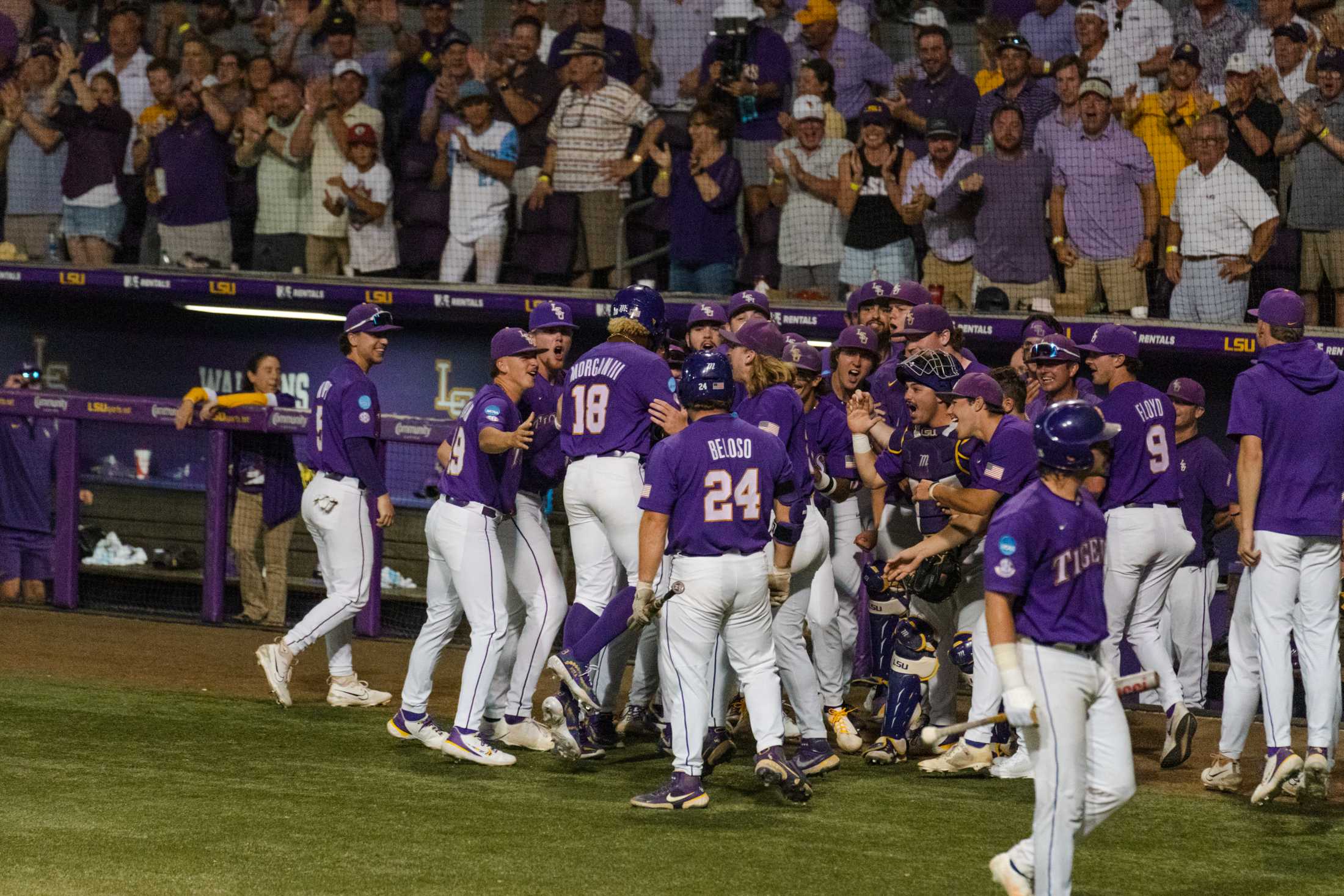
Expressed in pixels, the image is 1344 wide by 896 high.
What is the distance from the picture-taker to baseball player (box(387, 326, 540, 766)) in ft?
21.1

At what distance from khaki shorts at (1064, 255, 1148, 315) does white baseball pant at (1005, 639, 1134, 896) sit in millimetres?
5533

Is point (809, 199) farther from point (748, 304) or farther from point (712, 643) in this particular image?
point (712, 643)

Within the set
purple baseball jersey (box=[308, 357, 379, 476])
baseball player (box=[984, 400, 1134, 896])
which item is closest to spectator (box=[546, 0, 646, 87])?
purple baseball jersey (box=[308, 357, 379, 476])

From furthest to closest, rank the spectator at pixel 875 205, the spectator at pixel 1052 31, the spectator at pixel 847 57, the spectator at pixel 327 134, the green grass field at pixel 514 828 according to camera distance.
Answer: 1. the spectator at pixel 327 134
2. the spectator at pixel 847 57
3. the spectator at pixel 1052 31
4. the spectator at pixel 875 205
5. the green grass field at pixel 514 828

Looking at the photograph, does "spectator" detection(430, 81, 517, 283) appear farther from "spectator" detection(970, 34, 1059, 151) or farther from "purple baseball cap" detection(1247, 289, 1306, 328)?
"purple baseball cap" detection(1247, 289, 1306, 328)

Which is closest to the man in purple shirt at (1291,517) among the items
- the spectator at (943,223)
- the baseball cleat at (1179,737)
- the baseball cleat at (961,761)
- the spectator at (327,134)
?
the baseball cleat at (1179,737)

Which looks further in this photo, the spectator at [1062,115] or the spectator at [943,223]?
the spectator at [943,223]

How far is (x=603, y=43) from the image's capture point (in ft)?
37.1

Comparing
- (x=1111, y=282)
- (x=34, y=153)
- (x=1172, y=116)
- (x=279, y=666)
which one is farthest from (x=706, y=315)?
(x=34, y=153)

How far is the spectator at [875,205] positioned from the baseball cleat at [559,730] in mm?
4687

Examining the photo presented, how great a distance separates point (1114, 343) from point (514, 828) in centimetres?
334

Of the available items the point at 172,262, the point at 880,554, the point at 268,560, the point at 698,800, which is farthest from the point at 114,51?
the point at 698,800

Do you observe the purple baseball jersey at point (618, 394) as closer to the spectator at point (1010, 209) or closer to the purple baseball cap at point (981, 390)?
the purple baseball cap at point (981, 390)

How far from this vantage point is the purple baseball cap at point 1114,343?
22.8ft
